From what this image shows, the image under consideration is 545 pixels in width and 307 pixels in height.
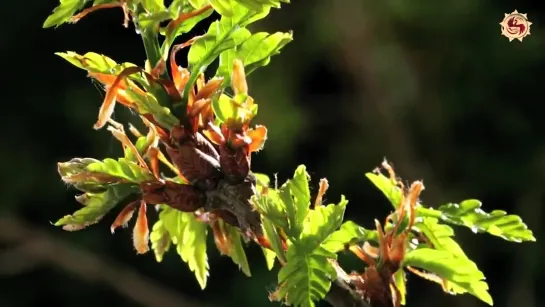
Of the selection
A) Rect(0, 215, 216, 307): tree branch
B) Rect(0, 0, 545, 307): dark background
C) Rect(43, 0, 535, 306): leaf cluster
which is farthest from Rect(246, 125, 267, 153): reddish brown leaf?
Rect(0, 215, 216, 307): tree branch

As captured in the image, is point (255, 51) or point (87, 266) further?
point (87, 266)

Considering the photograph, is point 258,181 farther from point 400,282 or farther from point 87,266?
point 87,266

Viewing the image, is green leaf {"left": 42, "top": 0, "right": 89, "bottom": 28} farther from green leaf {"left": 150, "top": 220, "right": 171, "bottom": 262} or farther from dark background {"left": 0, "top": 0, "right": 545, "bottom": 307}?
dark background {"left": 0, "top": 0, "right": 545, "bottom": 307}

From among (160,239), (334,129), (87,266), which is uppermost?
(334,129)

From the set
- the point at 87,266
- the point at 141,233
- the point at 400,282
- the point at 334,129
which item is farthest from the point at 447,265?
the point at 87,266

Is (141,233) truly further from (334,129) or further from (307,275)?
(334,129)

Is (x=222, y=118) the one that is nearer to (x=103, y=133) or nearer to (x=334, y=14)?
(x=334, y=14)

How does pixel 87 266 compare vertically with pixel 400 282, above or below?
below
